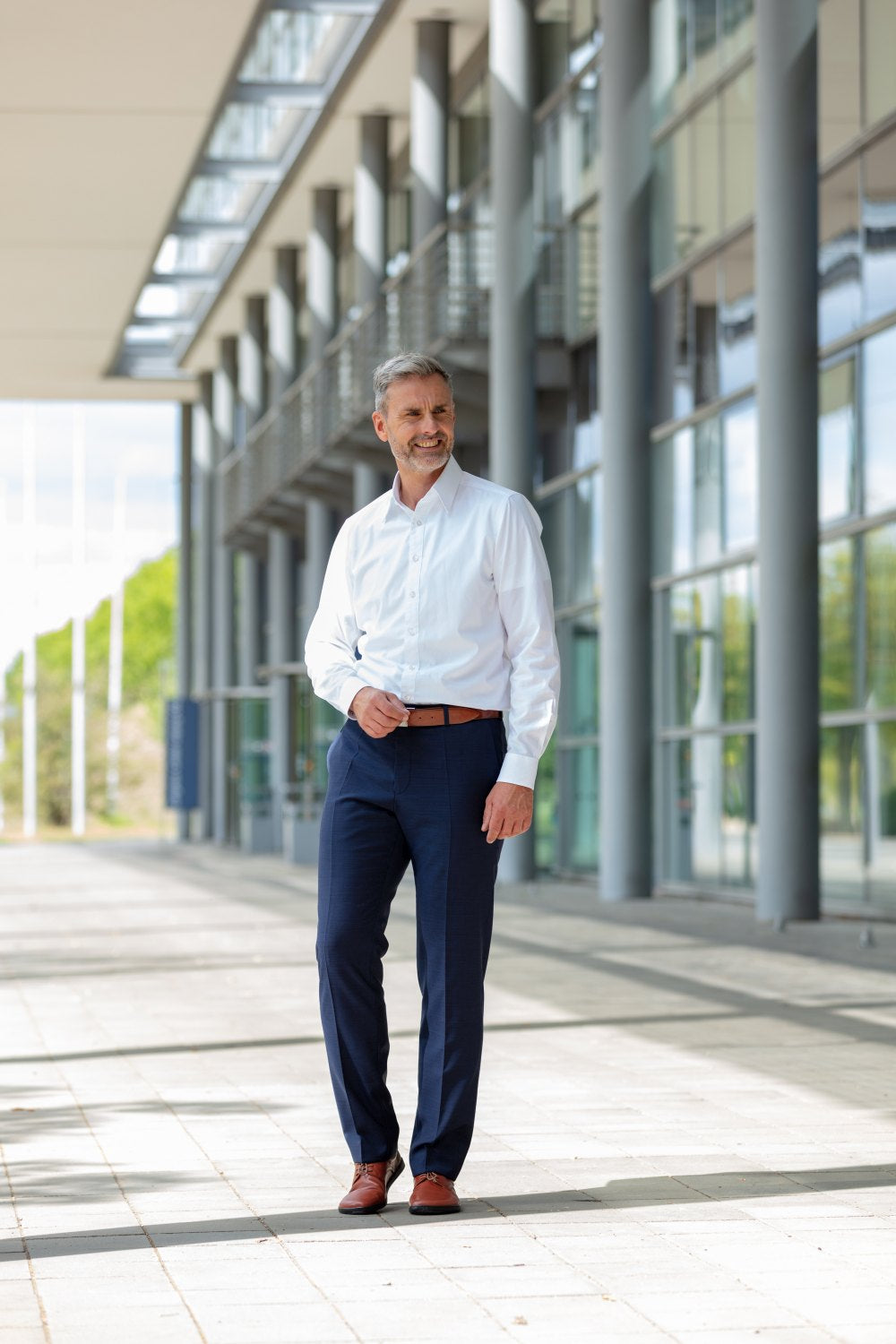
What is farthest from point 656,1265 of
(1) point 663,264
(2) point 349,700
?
(1) point 663,264

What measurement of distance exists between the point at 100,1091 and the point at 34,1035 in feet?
6.09

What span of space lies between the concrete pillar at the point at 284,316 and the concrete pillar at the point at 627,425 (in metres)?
16.0

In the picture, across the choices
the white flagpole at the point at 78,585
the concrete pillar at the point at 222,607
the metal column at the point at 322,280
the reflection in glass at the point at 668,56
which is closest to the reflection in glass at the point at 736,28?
the reflection in glass at the point at 668,56

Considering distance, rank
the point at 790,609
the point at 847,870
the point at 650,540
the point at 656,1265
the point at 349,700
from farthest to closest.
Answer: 1. the point at 650,540
2. the point at 847,870
3. the point at 790,609
4. the point at 349,700
5. the point at 656,1265

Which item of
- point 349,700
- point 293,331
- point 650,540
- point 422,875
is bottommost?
point 422,875

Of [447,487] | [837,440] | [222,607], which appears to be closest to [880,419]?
[837,440]

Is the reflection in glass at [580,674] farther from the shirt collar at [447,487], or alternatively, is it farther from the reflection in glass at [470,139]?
the shirt collar at [447,487]

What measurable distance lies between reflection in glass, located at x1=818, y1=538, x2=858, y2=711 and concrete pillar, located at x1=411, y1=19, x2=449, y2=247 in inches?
376

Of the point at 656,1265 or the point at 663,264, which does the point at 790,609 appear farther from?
the point at 656,1265

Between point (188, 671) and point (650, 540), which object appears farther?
point (188, 671)

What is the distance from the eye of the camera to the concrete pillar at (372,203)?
93.2ft

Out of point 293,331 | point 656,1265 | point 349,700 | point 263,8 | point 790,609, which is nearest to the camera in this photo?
point 656,1265

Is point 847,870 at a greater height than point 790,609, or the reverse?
point 790,609

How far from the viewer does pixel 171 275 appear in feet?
124
